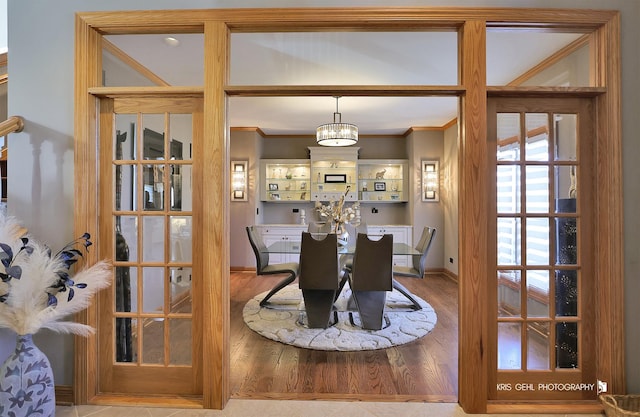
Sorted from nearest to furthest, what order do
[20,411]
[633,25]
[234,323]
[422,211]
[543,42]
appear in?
[20,411], [633,25], [543,42], [234,323], [422,211]

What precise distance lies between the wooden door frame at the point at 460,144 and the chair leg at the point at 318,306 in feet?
4.23

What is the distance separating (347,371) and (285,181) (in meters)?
4.38

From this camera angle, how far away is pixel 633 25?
1877mm

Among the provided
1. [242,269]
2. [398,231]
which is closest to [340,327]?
[398,231]

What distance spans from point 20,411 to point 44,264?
70cm

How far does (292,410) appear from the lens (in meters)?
1.92

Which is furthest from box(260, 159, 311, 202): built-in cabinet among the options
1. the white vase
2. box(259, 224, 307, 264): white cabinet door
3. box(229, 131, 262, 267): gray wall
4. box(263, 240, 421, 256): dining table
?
the white vase

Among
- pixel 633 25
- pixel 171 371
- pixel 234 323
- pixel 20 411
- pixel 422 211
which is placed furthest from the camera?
pixel 422 211

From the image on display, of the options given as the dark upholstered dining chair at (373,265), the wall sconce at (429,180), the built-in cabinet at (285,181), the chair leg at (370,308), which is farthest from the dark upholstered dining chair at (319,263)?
the wall sconce at (429,180)

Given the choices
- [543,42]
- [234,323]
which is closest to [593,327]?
[543,42]

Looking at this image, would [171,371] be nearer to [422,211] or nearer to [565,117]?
[565,117]

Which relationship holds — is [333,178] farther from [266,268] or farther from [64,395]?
[64,395]

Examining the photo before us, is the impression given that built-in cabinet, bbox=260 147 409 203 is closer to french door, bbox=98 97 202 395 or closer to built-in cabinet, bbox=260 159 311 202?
built-in cabinet, bbox=260 159 311 202

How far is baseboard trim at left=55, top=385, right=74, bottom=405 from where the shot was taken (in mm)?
1928
